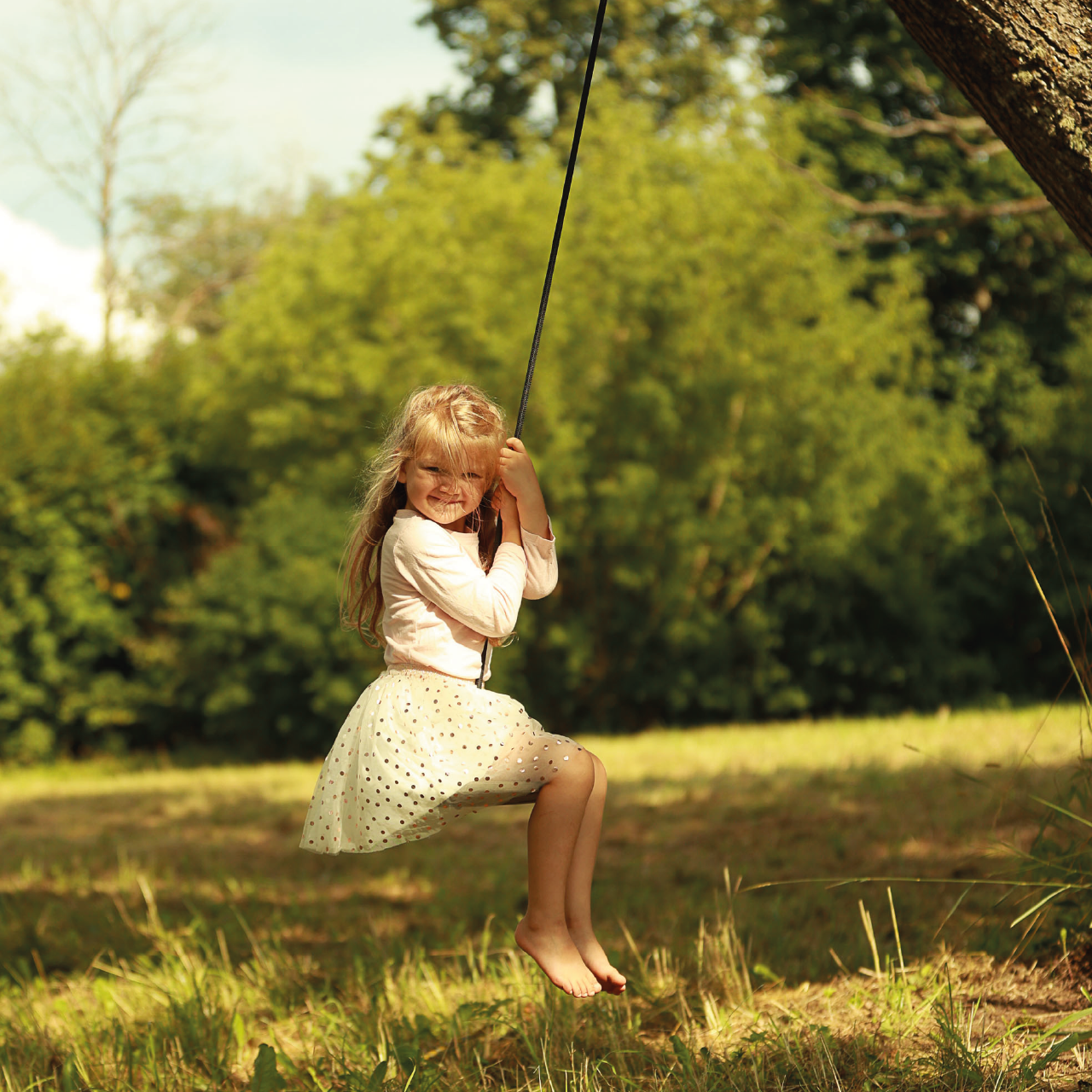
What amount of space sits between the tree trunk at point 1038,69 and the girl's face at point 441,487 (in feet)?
4.99

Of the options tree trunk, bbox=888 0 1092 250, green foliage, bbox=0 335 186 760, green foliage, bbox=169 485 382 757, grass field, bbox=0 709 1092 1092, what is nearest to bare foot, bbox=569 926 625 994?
grass field, bbox=0 709 1092 1092

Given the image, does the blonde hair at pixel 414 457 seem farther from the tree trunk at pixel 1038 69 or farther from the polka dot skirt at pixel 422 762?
the tree trunk at pixel 1038 69

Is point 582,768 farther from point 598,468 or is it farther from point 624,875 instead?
point 598,468

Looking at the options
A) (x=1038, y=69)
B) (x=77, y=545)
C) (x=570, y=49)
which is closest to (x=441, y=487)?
(x=1038, y=69)

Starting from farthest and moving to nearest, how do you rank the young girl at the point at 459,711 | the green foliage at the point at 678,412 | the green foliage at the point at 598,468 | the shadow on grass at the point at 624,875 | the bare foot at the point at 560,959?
the green foliage at the point at 678,412 → the green foliage at the point at 598,468 → the shadow on grass at the point at 624,875 → the young girl at the point at 459,711 → the bare foot at the point at 560,959

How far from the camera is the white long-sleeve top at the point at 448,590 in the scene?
285cm

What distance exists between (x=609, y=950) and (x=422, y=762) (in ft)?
7.36

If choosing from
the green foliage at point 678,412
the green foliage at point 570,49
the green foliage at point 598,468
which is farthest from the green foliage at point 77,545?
the green foliage at point 570,49

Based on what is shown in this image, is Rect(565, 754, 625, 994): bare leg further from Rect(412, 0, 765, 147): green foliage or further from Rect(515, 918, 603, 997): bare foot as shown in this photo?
Rect(412, 0, 765, 147): green foliage

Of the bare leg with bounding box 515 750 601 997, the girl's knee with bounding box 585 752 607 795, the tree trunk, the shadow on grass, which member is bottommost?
the shadow on grass

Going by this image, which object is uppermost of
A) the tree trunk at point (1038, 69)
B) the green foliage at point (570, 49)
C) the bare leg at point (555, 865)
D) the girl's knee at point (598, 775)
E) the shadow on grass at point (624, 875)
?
the green foliage at point (570, 49)

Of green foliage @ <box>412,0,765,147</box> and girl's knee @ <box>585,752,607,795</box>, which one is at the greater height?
green foliage @ <box>412,0,765,147</box>

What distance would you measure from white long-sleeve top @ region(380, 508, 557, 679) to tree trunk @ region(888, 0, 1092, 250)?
1.50 metres

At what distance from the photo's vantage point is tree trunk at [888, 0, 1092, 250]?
Result: 9.45 feet
